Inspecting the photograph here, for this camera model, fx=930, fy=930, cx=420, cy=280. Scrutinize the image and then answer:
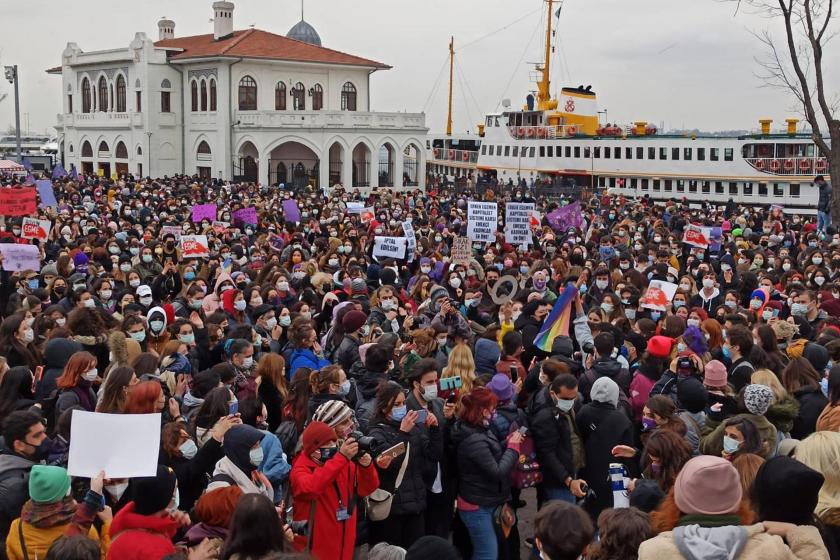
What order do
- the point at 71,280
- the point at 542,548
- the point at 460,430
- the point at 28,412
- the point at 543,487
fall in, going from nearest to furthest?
the point at 542,548 → the point at 28,412 → the point at 460,430 → the point at 543,487 → the point at 71,280

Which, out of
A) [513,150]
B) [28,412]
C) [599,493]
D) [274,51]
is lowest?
[599,493]

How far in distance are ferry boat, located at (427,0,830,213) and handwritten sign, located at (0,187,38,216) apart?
29.4 meters

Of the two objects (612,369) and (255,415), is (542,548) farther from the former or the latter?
(612,369)

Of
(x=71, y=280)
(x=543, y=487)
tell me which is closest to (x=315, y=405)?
(x=543, y=487)

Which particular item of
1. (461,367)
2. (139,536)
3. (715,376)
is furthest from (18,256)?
(715,376)

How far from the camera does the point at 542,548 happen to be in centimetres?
438

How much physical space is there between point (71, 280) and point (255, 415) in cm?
671

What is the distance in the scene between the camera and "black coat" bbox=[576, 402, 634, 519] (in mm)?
6672

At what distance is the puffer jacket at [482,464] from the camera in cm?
620

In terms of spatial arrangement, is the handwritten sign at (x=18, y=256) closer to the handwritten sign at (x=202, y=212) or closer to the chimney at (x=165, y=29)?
the handwritten sign at (x=202, y=212)

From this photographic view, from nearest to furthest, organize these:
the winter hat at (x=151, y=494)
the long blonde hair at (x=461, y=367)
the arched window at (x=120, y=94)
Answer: the winter hat at (x=151, y=494)
the long blonde hair at (x=461, y=367)
the arched window at (x=120, y=94)

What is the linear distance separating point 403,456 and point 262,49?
49.2 meters

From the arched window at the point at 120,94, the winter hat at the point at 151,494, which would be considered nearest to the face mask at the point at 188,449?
the winter hat at the point at 151,494

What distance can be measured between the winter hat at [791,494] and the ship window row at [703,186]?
36906 mm
